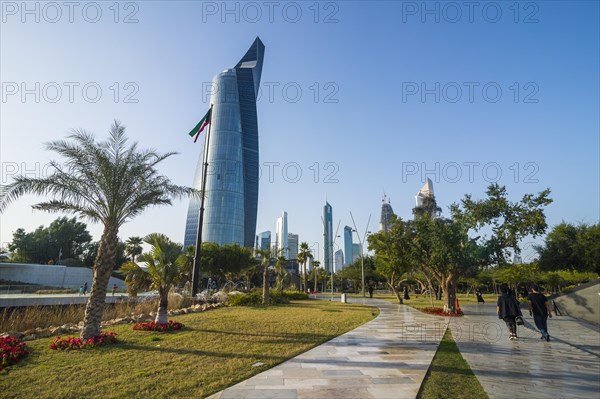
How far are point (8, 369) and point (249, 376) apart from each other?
5.68 metres

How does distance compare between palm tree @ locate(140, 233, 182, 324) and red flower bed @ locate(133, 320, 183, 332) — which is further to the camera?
palm tree @ locate(140, 233, 182, 324)

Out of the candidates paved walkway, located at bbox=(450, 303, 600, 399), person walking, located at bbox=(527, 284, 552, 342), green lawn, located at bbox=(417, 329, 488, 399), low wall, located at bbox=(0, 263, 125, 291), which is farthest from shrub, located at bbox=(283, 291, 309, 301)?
→ low wall, located at bbox=(0, 263, 125, 291)

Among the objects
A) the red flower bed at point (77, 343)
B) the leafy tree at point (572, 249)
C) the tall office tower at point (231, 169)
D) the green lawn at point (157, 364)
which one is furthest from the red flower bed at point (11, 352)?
the tall office tower at point (231, 169)

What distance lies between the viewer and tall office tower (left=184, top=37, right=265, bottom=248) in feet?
384

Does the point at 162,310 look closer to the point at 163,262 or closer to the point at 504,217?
the point at 163,262

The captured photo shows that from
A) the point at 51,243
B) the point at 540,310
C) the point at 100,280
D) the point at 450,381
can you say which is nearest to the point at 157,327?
the point at 100,280

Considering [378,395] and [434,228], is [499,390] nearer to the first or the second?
[378,395]

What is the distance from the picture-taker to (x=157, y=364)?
799cm

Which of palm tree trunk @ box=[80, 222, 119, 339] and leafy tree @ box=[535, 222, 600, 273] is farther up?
leafy tree @ box=[535, 222, 600, 273]

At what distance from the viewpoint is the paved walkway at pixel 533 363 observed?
6.07 m

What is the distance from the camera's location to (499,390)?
6.06 meters

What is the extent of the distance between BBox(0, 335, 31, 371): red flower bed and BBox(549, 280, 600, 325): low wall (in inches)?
1010

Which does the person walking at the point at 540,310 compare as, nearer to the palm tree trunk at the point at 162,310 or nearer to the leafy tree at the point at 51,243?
the palm tree trunk at the point at 162,310

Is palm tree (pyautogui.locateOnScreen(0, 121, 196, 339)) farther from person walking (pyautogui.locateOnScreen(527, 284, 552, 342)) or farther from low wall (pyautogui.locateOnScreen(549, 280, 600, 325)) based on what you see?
low wall (pyautogui.locateOnScreen(549, 280, 600, 325))
